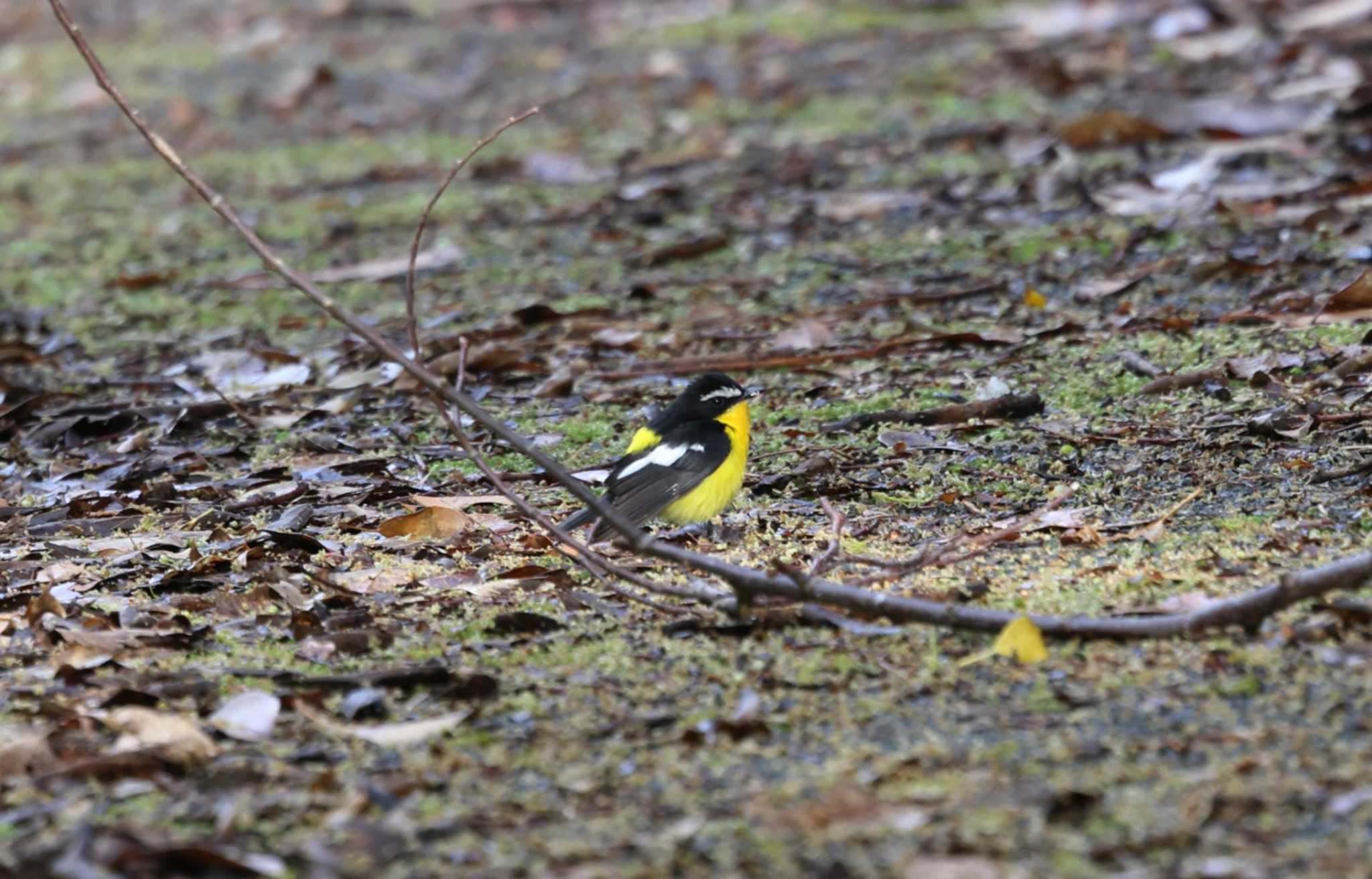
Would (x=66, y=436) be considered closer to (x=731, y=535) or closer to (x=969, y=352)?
(x=731, y=535)

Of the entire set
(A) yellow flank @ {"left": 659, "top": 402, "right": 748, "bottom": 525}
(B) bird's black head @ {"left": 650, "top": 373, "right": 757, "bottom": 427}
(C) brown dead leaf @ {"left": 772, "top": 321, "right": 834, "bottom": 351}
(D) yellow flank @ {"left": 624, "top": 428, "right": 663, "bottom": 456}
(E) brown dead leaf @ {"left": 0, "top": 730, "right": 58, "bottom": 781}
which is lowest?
(C) brown dead leaf @ {"left": 772, "top": 321, "right": 834, "bottom": 351}

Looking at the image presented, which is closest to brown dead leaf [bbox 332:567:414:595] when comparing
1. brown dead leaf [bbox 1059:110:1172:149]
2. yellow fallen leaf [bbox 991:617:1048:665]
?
yellow fallen leaf [bbox 991:617:1048:665]

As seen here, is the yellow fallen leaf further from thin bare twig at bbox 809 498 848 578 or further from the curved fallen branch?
thin bare twig at bbox 809 498 848 578


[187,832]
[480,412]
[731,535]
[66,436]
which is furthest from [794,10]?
[187,832]

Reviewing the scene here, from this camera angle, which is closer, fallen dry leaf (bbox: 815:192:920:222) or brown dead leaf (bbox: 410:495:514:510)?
brown dead leaf (bbox: 410:495:514:510)

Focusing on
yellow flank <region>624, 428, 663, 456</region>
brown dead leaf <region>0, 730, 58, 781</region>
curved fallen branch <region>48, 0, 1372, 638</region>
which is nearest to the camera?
brown dead leaf <region>0, 730, 58, 781</region>

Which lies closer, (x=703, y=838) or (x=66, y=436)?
(x=703, y=838)

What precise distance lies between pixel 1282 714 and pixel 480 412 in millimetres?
1639

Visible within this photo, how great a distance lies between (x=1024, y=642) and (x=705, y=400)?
81.5 inches

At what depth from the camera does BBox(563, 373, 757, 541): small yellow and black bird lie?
4773 millimetres

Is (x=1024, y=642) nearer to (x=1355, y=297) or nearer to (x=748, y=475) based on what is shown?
(x=748, y=475)

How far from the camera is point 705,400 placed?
5281 mm

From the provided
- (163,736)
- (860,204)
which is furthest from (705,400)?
(860,204)

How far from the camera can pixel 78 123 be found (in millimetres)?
13664
